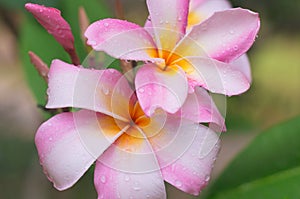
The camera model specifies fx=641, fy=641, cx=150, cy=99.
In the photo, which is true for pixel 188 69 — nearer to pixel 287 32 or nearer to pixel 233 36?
pixel 233 36

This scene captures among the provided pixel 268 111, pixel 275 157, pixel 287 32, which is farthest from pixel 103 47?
pixel 287 32

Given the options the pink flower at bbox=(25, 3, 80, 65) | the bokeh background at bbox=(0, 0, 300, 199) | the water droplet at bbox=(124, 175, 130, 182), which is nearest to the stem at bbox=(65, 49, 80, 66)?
the pink flower at bbox=(25, 3, 80, 65)

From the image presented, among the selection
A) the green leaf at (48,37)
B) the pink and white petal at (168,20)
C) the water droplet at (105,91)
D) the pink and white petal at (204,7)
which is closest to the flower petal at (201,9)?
the pink and white petal at (204,7)

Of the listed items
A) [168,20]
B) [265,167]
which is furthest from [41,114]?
[168,20]

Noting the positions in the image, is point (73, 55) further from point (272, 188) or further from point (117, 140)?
point (272, 188)

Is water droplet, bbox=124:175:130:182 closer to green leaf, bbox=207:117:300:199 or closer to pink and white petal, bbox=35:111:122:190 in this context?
pink and white petal, bbox=35:111:122:190

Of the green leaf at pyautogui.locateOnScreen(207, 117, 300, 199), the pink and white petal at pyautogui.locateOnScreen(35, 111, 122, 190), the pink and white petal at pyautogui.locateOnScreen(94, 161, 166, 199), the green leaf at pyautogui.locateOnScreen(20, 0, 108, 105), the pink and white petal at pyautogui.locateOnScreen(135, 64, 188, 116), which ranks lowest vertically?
the green leaf at pyautogui.locateOnScreen(207, 117, 300, 199)

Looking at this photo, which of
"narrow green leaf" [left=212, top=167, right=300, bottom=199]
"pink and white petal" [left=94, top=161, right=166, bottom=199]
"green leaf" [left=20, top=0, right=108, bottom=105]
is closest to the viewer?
"pink and white petal" [left=94, top=161, right=166, bottom=199]
